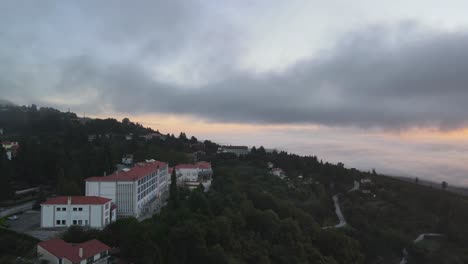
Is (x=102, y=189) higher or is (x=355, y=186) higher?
(x=102, y=189)

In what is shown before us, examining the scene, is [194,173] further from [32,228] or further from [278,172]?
[32,228]

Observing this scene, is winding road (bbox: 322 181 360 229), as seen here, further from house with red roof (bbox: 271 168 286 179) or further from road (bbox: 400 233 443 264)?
house with red roof (bbox: 271 168 286 179)

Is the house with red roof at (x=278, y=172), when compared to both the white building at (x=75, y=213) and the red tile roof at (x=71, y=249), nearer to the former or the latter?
the white building at (x=75, y=213)

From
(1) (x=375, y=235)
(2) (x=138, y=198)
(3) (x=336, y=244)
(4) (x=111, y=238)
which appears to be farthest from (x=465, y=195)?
(4) (x=111, y=238)

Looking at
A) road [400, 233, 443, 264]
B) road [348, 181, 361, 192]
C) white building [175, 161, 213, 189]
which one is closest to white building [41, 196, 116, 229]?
white building [175, 161, 213, 189]

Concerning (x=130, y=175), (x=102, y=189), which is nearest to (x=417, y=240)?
(x=130, y=175)
